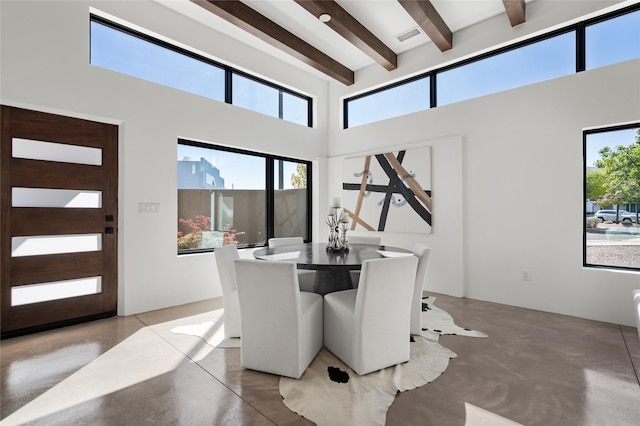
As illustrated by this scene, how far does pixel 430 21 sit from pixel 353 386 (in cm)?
382

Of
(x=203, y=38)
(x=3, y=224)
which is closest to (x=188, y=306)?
(x=3, y=224)

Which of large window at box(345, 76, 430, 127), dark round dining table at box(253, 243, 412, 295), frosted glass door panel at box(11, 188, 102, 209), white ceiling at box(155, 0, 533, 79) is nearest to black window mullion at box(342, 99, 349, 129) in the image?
large window at box(345, 76, 430, 127)

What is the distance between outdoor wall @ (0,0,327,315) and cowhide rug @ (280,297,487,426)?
2.23m

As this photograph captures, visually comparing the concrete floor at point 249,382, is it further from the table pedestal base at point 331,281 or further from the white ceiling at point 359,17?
the white ceiling at point 359,17

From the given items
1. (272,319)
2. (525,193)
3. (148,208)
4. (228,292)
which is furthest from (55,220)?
(525,193)

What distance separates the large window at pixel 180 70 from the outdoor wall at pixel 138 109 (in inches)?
5.9

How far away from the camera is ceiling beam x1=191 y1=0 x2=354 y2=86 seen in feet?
11.1

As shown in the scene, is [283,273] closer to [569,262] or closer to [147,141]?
[147,141]

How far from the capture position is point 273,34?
12.8 ft

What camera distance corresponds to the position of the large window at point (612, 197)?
3107 millimetres

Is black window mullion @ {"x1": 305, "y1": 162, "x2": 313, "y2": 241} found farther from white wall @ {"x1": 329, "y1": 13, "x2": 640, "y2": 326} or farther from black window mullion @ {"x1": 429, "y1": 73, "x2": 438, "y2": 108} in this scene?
black window mullion @ {"x1": 429, "y1": 73, "x2": 438, "y2": 108}

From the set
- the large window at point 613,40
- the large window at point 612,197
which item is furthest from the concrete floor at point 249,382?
the large window at point 613,40

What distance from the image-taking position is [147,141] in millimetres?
3520

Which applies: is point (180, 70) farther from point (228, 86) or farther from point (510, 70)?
point (510, 70)
